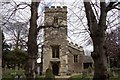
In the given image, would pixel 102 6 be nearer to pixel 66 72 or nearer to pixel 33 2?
pixel 33 2

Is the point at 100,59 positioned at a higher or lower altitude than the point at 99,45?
lower

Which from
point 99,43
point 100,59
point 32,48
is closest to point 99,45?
point 99,43

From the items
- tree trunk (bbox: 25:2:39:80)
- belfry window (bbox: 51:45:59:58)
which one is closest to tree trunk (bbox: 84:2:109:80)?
tree trunk (bbox: 25:2:39:80)

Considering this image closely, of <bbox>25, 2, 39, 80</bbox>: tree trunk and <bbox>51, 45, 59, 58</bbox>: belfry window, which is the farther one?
<bbox>51, 45, 59, 58</bbox>: belfry window

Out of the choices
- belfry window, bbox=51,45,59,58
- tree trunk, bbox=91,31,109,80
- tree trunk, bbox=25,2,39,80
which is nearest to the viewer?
tree trunk, bbox=91,31,109,80

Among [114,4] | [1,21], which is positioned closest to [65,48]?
[1,21]

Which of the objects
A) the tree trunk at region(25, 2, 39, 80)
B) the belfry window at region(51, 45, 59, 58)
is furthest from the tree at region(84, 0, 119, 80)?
the belfry window at region(51, 45, 59, 58)

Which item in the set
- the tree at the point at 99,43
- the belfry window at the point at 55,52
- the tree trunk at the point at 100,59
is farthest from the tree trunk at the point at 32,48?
the belfry window at the point at 55,52

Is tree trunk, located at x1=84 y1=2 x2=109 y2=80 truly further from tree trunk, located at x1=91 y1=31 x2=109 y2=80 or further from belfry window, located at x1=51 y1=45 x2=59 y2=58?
belfry window, located at x1=51 y1=45 x2=59 y2=58

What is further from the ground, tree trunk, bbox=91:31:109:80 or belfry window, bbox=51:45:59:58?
belfry window, bbox=51:45:59:58

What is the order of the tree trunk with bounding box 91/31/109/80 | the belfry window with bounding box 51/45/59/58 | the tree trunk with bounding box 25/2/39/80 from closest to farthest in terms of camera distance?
the tree trunk with bounding box 91/31/109/80 → the tree trunk with bounding box 25/2/39/80 → the belfry window with bounding box 51/45/59/58

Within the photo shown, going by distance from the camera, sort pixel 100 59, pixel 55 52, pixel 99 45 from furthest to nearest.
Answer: pixel 55 52, pixel 99 45, pixel 100 59

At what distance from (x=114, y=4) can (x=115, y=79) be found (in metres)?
16.3

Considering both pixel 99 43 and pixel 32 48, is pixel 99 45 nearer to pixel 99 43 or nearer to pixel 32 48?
pixel 99 43
